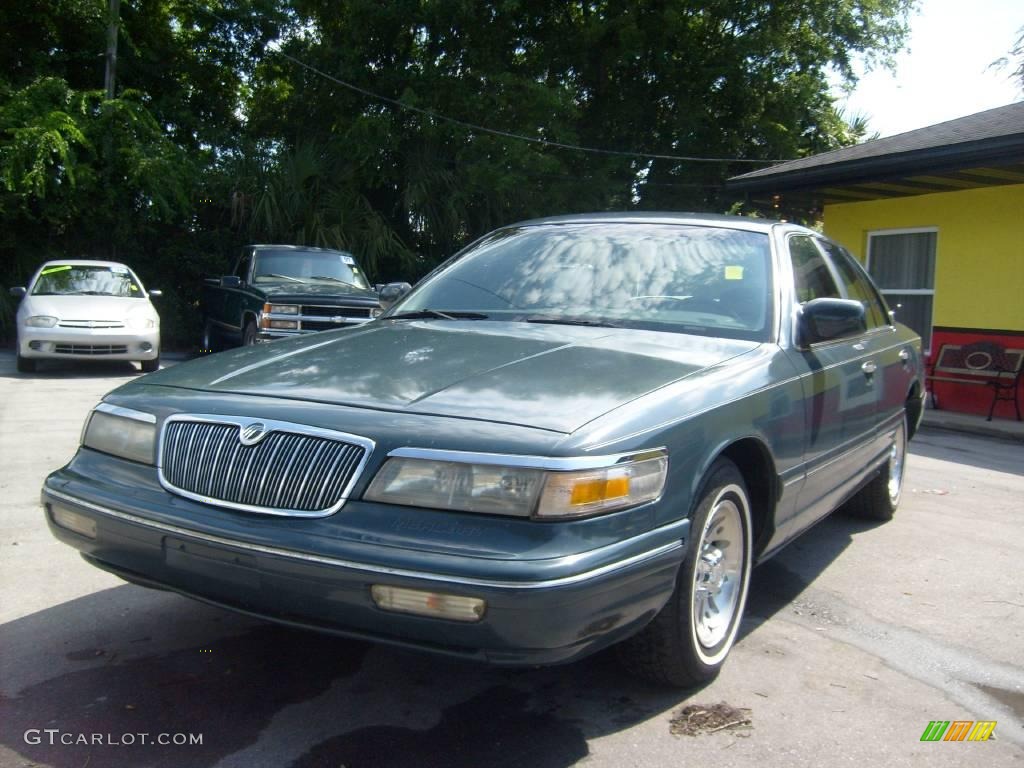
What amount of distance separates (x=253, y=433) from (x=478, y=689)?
1.15 metres

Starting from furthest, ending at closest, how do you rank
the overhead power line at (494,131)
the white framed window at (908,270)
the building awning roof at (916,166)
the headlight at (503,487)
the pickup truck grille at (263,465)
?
the overhead power line at (494,131)
the white framed window at (908,270)
the building awning roof at (916,166)
the pickup truck grille at (263,465)
the headlight at (503,487)

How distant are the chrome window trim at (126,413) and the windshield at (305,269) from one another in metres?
10.0

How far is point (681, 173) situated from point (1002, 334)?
12.1 meters

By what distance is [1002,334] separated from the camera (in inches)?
466

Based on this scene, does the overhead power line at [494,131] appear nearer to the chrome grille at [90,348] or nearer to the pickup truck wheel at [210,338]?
the pickup truck wheel at [210,338]

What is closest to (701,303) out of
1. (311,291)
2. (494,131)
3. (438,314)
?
(438,314)

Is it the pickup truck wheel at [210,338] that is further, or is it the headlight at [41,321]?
the pickup truck wheel at [210,338]

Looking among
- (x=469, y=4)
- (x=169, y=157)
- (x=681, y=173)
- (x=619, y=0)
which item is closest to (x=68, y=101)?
(x=169, y=157)

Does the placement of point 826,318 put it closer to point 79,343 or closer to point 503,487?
point 503,487

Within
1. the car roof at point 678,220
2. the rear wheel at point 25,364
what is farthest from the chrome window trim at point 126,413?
the rear wheel at point 25,364

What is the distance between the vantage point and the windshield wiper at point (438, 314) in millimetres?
4062

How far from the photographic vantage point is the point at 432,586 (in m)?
2.42

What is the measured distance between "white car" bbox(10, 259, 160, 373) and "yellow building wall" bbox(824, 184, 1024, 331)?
9938 millimetres

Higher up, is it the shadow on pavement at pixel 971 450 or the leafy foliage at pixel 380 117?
the leafy foliage at pixel 380 117
